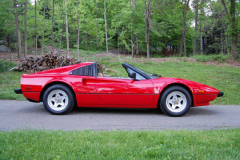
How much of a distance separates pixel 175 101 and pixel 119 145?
2540mm

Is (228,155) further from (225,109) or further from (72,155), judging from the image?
(225,109)

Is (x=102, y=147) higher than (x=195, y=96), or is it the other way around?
(x=195, y=96)

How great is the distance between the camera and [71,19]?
57.7 feet

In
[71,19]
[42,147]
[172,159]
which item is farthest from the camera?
[71,19]

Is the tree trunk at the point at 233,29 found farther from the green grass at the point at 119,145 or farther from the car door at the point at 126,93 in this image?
the green grass at the point at 119,145

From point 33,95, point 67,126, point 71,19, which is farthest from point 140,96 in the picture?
point 71,19

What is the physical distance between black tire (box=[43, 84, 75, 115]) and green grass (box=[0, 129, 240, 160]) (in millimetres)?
1657

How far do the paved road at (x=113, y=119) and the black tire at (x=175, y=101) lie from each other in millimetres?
164

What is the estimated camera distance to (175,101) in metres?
5.03

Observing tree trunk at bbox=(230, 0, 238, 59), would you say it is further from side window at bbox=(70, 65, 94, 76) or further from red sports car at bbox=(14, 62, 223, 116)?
side window at bbox=(70, 65, 94, 76)

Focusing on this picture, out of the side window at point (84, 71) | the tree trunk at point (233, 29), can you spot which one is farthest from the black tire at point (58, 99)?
the tree trunk at point (233, 29)

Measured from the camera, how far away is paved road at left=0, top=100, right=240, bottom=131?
416 centimetres

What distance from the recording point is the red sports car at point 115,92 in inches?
194

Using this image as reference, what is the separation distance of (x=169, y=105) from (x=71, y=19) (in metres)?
14.7
